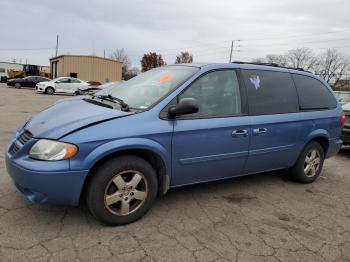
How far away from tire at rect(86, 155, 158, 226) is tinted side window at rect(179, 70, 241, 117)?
0.90 meters

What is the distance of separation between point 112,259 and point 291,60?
70509 mm

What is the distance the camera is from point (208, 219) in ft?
11.9

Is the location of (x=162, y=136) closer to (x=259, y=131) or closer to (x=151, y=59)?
(x=259, y=131)

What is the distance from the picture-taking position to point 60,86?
26.7 metres

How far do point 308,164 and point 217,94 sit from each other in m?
2.15

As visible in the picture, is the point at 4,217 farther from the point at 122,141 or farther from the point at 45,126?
the point at 122,141

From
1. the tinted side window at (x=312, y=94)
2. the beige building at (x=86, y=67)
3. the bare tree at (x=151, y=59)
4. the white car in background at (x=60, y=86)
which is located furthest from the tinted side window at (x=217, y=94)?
the bare tree at (x=151, y=59)

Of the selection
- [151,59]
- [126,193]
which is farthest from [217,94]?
[151,59]

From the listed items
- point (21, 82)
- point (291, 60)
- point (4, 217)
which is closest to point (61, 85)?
point (21, 82)

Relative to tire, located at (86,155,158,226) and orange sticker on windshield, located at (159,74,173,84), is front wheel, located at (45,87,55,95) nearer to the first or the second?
orange sticker on windshield, located at (159,74,173,84)

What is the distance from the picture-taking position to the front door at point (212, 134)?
11.7 feet

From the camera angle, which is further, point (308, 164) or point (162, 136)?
point (308, 164)

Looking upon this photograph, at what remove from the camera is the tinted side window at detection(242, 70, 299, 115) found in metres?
4.21

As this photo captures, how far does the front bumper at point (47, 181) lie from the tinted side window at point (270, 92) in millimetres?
2274
